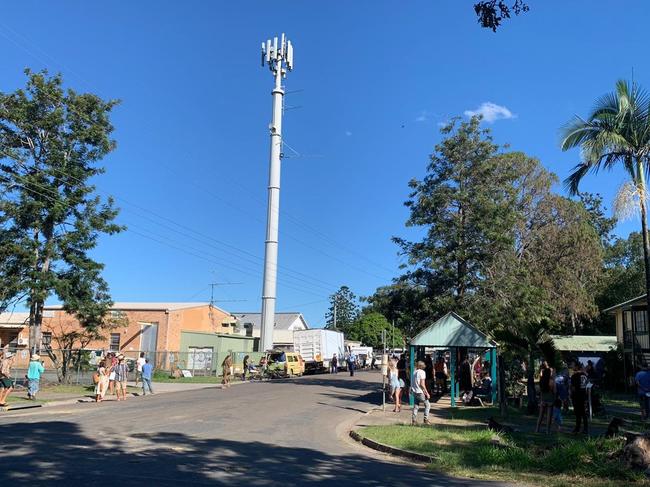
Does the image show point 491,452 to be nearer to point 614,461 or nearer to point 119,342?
point 614,461

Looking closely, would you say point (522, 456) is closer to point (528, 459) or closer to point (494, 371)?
point (528, 459)

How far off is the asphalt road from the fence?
11455mm

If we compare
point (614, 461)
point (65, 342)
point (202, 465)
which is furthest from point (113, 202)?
point (614, 461)

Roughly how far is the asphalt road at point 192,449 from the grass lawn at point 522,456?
77 centimetres

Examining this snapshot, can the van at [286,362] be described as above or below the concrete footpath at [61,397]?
above

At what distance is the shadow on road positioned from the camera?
8.36 m

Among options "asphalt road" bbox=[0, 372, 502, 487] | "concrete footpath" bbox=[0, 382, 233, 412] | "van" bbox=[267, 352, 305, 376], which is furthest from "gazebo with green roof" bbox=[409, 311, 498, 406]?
"van" bbox=[267, 352, 305, 376]

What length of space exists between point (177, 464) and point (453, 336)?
13.8m

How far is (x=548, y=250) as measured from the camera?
40.2 m

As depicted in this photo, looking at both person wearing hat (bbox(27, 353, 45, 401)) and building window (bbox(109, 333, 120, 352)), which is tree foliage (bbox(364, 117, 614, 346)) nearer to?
person wearing hat (bbox(27, 353, 45, 401))

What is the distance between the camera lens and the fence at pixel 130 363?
101ft

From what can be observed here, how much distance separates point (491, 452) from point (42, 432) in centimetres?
964

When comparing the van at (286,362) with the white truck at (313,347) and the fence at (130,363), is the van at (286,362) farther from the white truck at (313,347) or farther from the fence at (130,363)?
the white truck at (313,347)

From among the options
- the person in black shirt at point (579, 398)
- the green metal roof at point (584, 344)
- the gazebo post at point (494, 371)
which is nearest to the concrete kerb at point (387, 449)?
the person in black shirt at point (579, 398)
